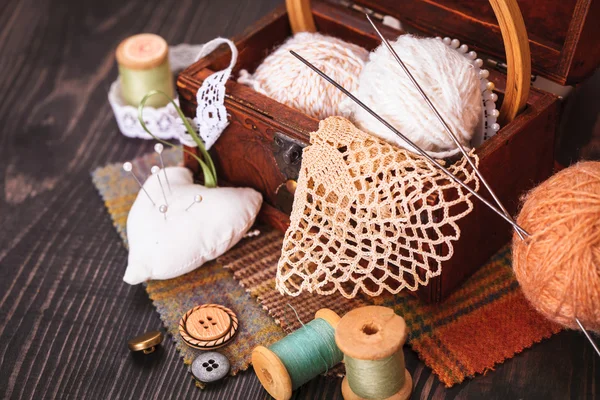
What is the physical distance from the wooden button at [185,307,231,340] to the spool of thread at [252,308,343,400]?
0.12 meters

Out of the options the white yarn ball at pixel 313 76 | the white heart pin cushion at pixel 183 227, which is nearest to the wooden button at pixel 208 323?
the white heart pin cushion at pixel 183 227

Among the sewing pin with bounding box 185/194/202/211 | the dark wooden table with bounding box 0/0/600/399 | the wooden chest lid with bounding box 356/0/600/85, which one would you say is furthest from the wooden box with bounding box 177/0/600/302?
the dark wooden table with bounding box 0/0/600/399

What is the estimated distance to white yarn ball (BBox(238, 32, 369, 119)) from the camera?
1465mm

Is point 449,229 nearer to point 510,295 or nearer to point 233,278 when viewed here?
point 510,295

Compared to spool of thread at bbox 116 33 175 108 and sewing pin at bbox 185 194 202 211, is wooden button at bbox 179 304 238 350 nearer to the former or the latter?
sewing pin at bbox 185 194 202 211

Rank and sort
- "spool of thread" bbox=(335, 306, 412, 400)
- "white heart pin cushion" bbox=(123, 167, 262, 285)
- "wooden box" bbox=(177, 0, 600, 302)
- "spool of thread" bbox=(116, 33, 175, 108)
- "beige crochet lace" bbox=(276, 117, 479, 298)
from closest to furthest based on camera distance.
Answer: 1. "spool of thread" bbox=(335, 306, 412, 400)
2. "beige crochet lace" bbox=(276, 117, 479, 298)
3. "wooden box" bbox=(177, 0, 600, 302)
4. "white heart pin cushion" bbox=(123, 167, 262, 285)
5. "spool of thread" bbox=(116, 33, 175, 108)

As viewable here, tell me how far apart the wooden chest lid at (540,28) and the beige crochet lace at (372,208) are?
0.32 m

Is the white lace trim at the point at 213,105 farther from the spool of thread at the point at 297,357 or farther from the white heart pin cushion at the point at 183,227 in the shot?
the spool of thread at the point at 297,357

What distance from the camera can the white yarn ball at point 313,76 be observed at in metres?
1.46

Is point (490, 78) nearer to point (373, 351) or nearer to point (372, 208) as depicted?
point (372, 208)

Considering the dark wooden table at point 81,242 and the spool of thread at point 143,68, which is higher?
the spool of thread at point 143,68

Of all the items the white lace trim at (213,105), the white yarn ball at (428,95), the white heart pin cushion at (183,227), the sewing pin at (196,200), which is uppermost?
the white yarn ball at (428,95)

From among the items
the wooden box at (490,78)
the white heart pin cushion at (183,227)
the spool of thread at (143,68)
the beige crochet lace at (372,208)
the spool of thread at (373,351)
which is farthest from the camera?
the spool of thread at (143,68)

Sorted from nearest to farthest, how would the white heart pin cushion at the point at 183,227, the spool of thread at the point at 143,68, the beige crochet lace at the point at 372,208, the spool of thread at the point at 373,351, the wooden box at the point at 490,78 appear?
the spool of thread at the point at 373,351, the beige crochet lace at the point at 372,208, the wooden box at the point at 490,78, the white heart pin cushion at the point at 183,227, the spool of thread at the point at 143,68
